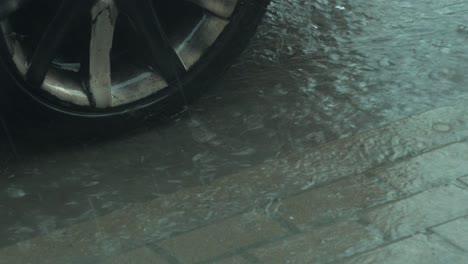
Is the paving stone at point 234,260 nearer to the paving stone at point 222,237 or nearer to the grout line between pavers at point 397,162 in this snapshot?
the paving stone at point 222,237

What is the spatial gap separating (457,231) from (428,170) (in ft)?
1.68

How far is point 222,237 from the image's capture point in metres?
3.13

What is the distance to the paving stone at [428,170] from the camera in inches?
134

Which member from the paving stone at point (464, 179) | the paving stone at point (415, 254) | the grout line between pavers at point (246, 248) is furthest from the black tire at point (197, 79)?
the paving stone at point (415, 254)

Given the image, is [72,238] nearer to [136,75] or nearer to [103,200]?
[103,200]

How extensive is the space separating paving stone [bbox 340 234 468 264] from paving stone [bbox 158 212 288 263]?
1.18 ft

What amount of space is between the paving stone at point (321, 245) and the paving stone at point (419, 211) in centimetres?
9

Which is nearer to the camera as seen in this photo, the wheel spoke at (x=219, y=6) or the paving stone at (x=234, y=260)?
the paving stone at (x=234, y=260)

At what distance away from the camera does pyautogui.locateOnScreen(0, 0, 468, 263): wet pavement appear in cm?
309

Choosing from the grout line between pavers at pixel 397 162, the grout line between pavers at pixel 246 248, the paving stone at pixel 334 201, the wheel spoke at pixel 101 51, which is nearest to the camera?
the grout line between pavers at pixel 246 248

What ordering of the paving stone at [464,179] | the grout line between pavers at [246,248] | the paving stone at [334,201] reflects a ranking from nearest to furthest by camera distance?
the grout line between pavers at [246,248] < the paving stone at [334,201] < the paving stone at [464,179]

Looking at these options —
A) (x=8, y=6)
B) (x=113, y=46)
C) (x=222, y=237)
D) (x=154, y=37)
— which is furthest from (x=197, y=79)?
(x=222, y=237)

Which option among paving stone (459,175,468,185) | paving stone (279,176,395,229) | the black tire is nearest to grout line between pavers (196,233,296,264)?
paving stone (279,176,395,229)

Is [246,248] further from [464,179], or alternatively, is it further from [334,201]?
[464,179]
